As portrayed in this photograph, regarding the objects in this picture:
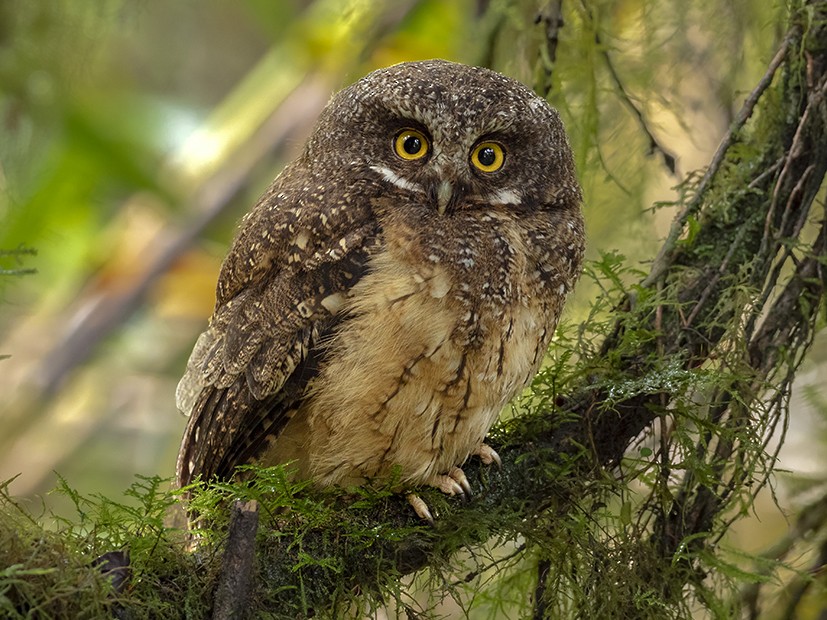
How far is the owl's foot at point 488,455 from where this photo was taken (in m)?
2.14

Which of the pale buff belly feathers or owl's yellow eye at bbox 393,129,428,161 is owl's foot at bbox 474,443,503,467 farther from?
A: owl's yellow eye at bbox 393,129,428,161

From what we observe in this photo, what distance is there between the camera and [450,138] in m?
2.08

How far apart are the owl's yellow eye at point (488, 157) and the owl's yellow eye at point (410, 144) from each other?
0.11 metres

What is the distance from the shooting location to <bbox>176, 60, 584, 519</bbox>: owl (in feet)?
6.61

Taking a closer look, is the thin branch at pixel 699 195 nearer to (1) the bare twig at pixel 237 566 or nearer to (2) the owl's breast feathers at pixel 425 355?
(2) the owl's breast feathers at pixel 425 355

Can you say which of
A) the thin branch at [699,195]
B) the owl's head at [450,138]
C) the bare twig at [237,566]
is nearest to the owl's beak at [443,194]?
the owl's head at [450,138]

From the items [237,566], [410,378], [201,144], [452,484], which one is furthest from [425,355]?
[201,144]

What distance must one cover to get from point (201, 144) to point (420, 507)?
175 cm

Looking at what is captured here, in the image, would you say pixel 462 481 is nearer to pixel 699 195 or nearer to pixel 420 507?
pixel 420 507

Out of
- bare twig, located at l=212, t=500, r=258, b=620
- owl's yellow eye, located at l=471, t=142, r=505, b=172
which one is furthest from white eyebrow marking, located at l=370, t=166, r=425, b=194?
bare twig, located at l=212, t=500, r=258, b=620

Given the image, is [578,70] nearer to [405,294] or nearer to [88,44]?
[405,294]

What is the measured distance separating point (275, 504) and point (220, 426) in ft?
1.13

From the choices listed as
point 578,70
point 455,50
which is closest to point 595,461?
point 578,70

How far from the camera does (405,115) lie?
6.91 feet
